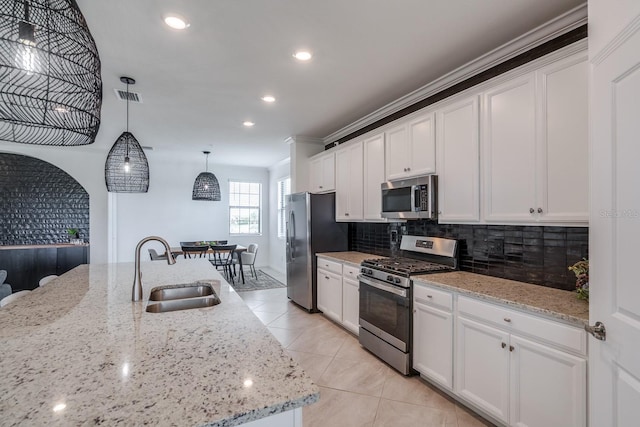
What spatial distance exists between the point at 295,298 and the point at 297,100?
2.84m

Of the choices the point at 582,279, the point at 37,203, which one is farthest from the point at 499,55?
the point at 37,203

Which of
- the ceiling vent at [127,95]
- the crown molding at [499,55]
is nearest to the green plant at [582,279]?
Result: the crown molding at [499,55]

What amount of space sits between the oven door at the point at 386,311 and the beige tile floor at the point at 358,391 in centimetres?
29

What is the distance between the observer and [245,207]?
8320mm

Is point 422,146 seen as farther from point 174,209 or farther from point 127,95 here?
point 174,209

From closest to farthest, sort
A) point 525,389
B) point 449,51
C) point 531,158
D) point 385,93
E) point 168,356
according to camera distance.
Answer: point 168,356, point 525,389, point 531,158, point 449,51, point 385,93

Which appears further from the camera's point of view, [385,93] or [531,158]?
[385,93]

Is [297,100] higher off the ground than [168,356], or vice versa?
[297,100]

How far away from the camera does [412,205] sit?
2.91 metres

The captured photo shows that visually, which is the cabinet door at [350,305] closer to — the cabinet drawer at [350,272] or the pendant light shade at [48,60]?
the cabinet drawer at [350,272]

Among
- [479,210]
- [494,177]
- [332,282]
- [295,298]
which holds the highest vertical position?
[494,177]

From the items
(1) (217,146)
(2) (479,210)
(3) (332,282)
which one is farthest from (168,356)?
(1) (217,146)

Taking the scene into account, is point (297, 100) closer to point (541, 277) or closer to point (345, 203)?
point (345, 203)

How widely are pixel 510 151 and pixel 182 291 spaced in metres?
2.48
